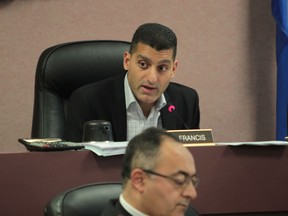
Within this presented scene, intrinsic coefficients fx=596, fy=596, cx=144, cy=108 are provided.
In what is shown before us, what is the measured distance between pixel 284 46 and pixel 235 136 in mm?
642

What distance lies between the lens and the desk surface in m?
1.85

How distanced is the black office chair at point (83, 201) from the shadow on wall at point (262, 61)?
2231mm

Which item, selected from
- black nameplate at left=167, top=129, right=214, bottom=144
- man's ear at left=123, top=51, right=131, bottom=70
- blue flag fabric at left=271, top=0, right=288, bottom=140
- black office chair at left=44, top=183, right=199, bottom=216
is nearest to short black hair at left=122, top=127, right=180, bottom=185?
black office chair at left=44, top=183, right=199, bottom=216

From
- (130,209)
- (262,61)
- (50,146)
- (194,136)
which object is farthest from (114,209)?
(262,61)

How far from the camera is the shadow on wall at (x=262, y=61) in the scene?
366 centimetres

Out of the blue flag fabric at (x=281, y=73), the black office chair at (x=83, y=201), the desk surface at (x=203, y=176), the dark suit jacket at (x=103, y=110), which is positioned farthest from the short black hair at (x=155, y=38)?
the blue flag fabric at (x=281, y=73)

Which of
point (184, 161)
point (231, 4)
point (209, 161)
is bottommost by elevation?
point (209, 161)

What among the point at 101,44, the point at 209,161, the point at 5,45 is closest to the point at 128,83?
the point at 101,44

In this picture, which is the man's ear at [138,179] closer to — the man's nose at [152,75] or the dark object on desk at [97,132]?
the dark object on desk at [97,132]

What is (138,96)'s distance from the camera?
8.34 feet

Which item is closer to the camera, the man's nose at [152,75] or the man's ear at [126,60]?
the man's nose at [152,75]

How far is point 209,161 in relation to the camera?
1.96m

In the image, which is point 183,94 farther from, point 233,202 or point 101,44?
point 233,202

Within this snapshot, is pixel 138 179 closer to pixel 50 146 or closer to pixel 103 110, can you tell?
pixel 50 146
